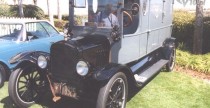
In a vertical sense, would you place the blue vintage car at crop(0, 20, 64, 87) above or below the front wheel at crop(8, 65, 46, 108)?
above

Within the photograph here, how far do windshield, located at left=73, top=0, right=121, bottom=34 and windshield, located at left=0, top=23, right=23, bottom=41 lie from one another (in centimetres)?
229

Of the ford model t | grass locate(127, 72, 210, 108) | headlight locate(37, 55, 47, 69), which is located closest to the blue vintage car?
the ford model t

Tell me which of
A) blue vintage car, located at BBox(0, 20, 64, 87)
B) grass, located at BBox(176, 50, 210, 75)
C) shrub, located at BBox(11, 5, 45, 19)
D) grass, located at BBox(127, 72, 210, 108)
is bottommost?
grass, located at BBox(127, 72, 210, 108)

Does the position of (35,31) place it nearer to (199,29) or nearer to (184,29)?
(199,29)

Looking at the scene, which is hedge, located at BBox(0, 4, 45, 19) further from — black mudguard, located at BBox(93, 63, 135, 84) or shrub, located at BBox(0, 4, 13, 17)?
black mudguard, located at BBox(93, 63, 135, 84)

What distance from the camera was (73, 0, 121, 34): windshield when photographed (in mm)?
5543

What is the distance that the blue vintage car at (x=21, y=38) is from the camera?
6.90m

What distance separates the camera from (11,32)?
7836 mm

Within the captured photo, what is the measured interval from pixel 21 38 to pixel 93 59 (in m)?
3.10

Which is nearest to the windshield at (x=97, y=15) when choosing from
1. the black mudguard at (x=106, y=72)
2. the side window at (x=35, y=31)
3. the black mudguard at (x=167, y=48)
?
the black mudguard at (x=106, y=72)

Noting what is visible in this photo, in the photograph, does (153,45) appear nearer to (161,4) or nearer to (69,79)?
(161,4)

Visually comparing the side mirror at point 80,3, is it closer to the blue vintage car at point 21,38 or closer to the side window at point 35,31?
the blue vintage car at point 21,38

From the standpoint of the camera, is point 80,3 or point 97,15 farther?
point 80,3

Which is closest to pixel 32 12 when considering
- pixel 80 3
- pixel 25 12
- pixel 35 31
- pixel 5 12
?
pixel 25 12
